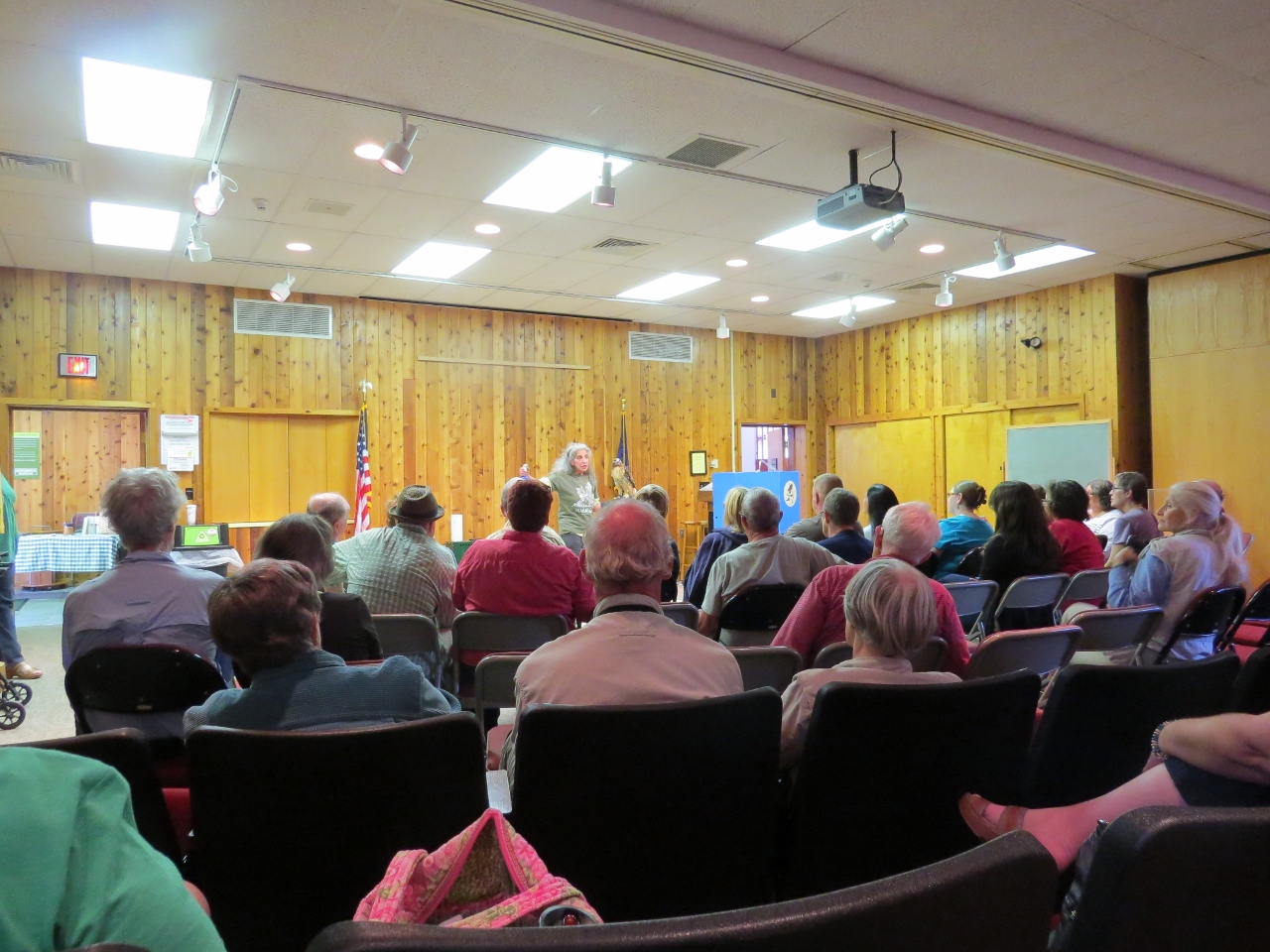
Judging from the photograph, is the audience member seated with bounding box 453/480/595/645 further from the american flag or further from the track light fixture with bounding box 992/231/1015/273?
the american flag

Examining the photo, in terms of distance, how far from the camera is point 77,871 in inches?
30.5

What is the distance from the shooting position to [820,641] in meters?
3.00

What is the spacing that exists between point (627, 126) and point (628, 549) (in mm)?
3700

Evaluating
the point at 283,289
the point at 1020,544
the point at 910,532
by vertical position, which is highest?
the point at 283,289

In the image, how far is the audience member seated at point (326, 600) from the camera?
279 cm

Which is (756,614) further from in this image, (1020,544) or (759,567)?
(1020,544)

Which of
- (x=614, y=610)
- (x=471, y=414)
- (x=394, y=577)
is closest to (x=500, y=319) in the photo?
(x=471, y=414)

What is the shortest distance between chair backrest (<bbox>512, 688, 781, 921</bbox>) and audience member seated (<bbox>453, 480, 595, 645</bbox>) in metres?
1.90

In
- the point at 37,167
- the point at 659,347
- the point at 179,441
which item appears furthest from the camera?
the point at 659,347

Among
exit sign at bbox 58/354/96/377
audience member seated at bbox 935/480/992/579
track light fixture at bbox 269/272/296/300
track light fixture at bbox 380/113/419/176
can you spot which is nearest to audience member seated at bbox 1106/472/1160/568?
audience member seated at bbox 935/480/992/579

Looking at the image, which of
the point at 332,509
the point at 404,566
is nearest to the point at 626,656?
the point at 404,566

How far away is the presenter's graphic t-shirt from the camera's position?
336 inches

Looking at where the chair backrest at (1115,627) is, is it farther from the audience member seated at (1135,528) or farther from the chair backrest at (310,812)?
the chair backrest at (310,812)

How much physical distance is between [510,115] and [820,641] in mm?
3481
